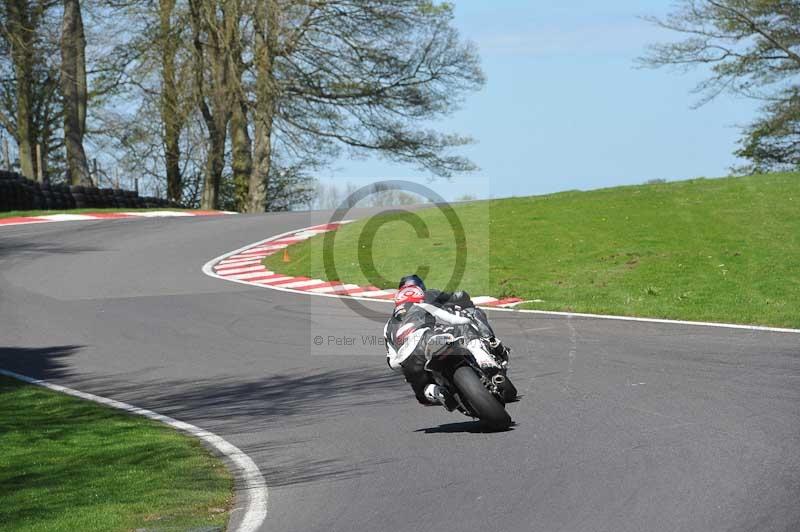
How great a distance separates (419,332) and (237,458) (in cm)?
177

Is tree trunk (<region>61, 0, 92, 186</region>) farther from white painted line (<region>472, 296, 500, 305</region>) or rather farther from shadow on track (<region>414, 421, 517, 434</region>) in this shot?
shadow on track (<region>414, 421, 517, 434</region>)

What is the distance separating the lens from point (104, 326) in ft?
50.7

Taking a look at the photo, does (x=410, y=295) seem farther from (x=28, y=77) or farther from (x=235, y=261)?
(x=28, y=77)

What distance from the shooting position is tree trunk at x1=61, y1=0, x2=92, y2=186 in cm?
3988

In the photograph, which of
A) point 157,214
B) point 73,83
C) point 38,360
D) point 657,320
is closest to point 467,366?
point 38,360

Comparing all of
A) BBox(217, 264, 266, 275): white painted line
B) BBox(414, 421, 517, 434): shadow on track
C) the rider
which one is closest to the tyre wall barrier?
BBox(217, 264, 266, 275): white painted line

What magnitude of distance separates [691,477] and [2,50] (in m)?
39.0

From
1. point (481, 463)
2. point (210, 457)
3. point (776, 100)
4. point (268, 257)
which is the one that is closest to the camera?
point (481, 463)

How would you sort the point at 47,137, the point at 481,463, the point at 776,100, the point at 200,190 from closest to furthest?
the point at 481,463 → the point at 776,100 → the point at 200,190 → the point at 47,137

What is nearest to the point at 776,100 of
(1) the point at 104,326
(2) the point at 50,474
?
(1) the point at 104,326

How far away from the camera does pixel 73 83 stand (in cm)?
4062

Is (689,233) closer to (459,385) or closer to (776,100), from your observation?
(459,385)

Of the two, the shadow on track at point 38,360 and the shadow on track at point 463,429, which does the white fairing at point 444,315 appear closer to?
the shadow on track at point 463,429

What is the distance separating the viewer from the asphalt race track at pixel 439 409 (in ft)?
20.6
